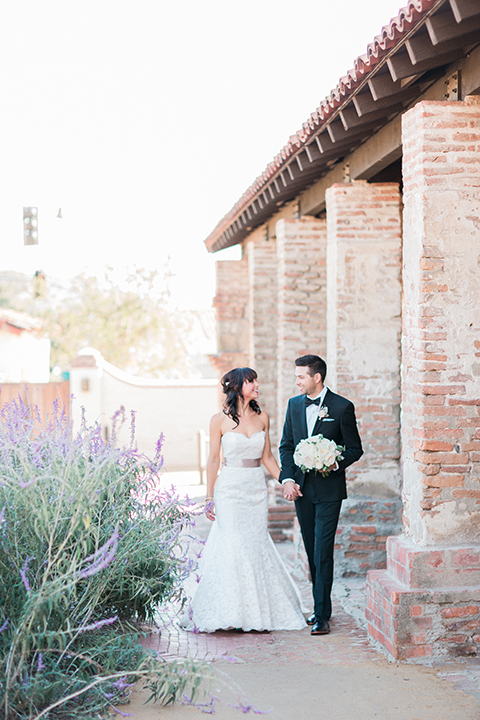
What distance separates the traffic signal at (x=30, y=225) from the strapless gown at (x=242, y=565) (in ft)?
41.2

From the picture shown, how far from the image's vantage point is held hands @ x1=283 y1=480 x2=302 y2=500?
211 inches

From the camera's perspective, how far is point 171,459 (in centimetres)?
1894

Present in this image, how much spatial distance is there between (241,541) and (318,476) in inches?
27.2

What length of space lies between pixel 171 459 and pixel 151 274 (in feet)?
56.9

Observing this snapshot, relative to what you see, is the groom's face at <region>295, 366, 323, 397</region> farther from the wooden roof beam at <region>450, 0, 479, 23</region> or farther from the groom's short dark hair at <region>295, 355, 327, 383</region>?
the wooden roof beam at <region>450, 0, 479, 23</region>

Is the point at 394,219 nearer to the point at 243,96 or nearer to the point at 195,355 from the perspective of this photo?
the point at 243,96

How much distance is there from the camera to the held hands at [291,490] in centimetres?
537

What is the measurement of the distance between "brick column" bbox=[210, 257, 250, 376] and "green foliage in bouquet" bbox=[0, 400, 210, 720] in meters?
9.07

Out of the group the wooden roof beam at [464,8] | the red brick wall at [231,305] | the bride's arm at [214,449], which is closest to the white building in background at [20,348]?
the red brick wall at [231,305]

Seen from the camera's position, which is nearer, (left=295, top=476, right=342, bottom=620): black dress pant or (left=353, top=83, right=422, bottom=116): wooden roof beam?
(left=353, top=83, right=422, bottom=116): wooden roof beam

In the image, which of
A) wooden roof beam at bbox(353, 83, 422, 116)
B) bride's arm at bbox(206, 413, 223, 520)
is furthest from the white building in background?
wooden roof beam at bbox(353, 83, 422, 116)

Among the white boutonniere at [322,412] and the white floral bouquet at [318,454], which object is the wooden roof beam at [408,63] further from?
the white floral bouquet at [318,454]

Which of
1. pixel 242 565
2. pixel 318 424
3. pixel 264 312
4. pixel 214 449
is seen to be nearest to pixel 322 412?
pixel 318 424

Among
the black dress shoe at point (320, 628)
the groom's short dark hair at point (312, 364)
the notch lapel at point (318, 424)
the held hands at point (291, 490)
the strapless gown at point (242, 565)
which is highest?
the groom's short dark hair at point (312, 364)
